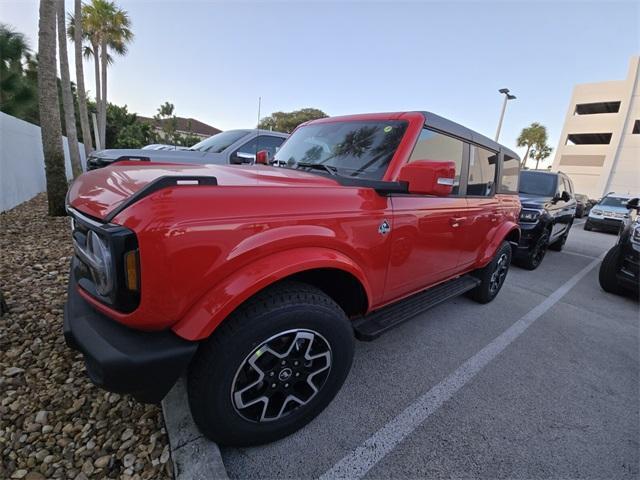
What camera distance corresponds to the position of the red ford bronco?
4.13ft

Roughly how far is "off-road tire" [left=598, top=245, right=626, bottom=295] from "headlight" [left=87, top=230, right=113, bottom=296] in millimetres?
6314

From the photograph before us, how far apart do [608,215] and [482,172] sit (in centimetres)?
1292

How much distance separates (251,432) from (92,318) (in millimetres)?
987

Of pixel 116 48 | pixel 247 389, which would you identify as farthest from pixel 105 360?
pixel 116 48

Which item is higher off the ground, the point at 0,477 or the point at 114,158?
the point at 114,158

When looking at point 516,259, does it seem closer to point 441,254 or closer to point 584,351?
point 584,351

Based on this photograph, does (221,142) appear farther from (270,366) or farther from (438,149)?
(270,366)

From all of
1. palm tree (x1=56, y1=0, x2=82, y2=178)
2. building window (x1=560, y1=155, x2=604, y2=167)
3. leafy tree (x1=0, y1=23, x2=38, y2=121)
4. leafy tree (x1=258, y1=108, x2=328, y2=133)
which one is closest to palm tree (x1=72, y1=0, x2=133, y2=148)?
leafy tree (x1=0, y1=23, x2=38, y2=121)

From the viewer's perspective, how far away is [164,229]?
1.21m

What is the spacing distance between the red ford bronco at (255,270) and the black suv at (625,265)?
12.2ft

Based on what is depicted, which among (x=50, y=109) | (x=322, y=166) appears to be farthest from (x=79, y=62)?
(x=322, y=166)

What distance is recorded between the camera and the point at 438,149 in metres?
2.56

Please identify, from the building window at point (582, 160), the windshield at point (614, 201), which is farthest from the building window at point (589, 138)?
the windshield at point (614, 201)

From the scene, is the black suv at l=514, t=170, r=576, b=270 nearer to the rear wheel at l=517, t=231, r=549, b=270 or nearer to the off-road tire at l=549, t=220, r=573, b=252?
the rear wheel at l=517, t=231, r=549, b=270
